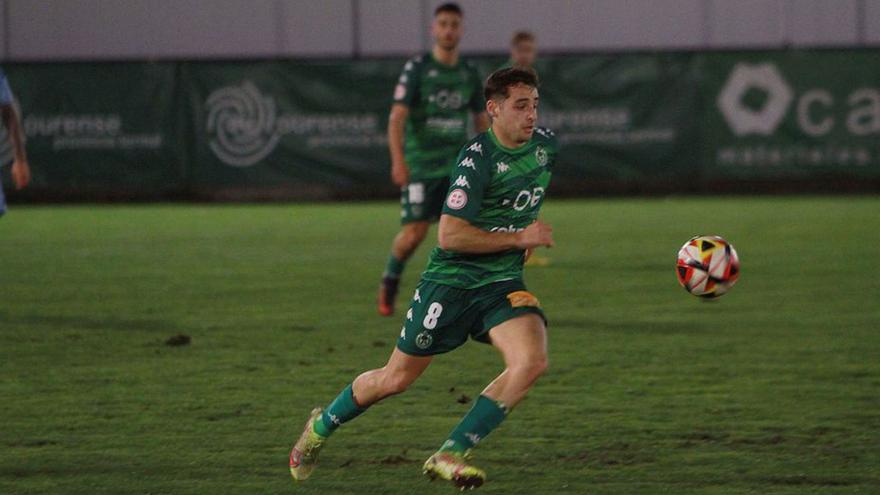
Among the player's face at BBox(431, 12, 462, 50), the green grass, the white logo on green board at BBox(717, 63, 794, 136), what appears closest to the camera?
the green grass

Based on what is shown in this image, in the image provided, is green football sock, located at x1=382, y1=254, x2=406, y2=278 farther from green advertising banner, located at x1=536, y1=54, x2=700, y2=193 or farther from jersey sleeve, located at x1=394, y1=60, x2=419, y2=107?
green advertising banner, located at x1=536, y1=54, x2=700, y2=193

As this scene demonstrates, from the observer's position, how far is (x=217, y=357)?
922cm

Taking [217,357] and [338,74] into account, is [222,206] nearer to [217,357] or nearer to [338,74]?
[338,74]

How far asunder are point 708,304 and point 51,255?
7.80 m

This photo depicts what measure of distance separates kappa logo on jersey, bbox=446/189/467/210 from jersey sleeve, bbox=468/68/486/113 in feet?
17.7

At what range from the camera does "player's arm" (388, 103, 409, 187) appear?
10.8 meters

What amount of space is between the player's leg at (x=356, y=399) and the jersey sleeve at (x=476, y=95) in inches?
216

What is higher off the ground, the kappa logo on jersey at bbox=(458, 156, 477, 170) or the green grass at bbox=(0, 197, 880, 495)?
the kappa logo on jersey at bbox=(458, 156, 477, 170)

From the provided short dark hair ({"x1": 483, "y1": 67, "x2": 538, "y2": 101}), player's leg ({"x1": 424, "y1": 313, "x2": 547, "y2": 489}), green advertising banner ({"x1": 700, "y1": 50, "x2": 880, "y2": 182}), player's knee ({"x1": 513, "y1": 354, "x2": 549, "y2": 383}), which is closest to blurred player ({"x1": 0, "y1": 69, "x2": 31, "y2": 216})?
short dark hair ({"x1": 483, "y1": 67, "x2": 538, "y2": 101})

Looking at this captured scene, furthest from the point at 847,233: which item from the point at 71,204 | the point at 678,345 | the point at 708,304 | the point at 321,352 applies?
the point at 71,204

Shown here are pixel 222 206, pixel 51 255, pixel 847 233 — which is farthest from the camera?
pixel 222 206

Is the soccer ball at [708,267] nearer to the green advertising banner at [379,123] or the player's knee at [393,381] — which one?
the player's knee at [393,381]

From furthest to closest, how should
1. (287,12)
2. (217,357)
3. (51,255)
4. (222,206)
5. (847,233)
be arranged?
(287,12), (222,206), (847,233), (51,255), (217,357)

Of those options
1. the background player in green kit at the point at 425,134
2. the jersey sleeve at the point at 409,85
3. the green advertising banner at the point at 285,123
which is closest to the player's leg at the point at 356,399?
the background player in green kit at the point at 425,134
